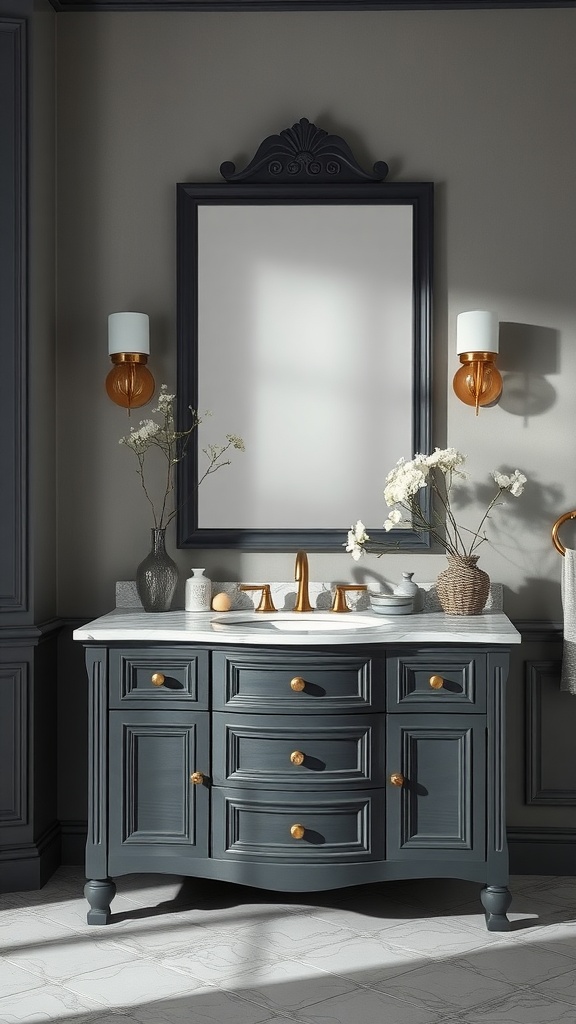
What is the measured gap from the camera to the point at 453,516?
130 inches

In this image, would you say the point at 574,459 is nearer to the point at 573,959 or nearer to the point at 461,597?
the point at 461,597

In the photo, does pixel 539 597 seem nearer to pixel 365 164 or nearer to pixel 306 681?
pixel 306 681

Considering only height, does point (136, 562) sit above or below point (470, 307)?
below

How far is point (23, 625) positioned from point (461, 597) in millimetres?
1310

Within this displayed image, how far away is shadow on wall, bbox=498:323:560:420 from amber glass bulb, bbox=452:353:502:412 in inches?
2.8

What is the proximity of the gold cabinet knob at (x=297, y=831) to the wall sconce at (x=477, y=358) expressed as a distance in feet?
4.50

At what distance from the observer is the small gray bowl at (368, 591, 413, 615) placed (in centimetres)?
308

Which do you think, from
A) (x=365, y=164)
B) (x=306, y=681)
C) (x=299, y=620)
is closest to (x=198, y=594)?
(x=299, y=620)

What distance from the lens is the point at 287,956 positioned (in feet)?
8.47

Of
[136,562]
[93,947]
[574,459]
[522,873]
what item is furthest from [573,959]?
[136,562]

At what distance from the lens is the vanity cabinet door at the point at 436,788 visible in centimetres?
275

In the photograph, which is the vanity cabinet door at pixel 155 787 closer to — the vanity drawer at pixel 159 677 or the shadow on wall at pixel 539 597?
the vanity drawer at pixel 159 677

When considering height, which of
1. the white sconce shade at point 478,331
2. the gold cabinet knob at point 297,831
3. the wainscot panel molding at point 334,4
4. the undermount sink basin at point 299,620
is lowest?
the gold cabinet knob at point 297,831

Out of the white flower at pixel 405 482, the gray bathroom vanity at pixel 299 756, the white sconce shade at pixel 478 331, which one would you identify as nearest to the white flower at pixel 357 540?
the white flower at pixel 405 482
